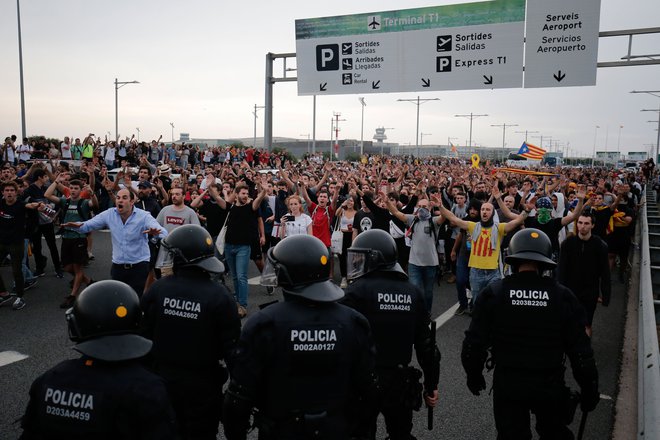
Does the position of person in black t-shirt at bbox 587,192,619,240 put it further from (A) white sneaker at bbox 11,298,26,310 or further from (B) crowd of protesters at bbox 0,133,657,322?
(A) white sneaker at bbox 11,298,26,310

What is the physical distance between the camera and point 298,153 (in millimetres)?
116938

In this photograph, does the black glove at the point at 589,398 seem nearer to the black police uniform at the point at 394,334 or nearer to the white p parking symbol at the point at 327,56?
the black police uniform at the point at 394,334

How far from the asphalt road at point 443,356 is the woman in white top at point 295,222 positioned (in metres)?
1.09

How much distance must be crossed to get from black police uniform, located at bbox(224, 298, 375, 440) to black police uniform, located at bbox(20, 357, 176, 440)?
482 mm

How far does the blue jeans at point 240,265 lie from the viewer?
7.52 meters

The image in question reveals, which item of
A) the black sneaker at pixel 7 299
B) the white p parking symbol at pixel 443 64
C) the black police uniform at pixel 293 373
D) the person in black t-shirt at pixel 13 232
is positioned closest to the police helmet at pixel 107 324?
the black police uniform at pixel 293 373

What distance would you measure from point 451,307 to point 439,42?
28.8 feet

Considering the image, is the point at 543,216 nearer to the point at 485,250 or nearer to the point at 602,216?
the point at 485,250

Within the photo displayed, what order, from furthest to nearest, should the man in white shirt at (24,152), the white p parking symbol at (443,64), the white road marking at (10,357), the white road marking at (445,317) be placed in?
the man in white shirt at (24,152) < the white p parking symbol at (443,64) < the white road marking at (445,317) < the white road marking at (10,357)

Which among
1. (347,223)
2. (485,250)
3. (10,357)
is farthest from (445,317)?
(10,357)

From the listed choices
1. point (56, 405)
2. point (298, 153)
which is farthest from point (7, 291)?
point (298, 153)

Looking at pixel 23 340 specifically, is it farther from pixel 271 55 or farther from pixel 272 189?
pixel 271 55

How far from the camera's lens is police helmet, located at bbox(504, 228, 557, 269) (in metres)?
3.50

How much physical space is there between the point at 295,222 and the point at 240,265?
1.39m
